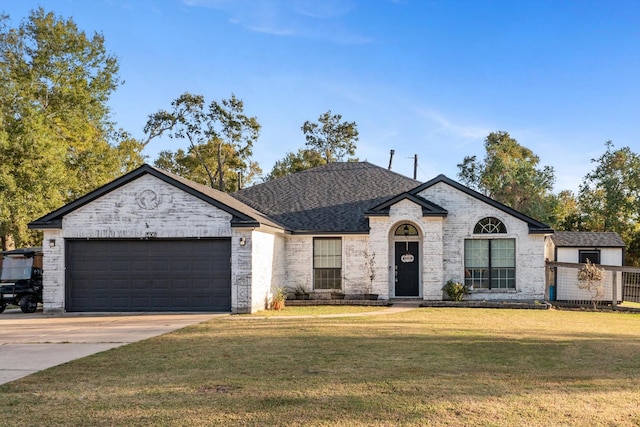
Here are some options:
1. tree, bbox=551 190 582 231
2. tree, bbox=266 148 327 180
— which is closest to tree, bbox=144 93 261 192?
tree, bbox=266 148 327 180

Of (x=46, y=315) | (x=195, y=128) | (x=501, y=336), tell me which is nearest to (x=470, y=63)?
(x=501, y=336)

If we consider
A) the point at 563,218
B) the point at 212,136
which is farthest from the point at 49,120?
the point at 563,218

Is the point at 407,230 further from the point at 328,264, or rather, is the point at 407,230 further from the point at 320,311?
the point at 320,311

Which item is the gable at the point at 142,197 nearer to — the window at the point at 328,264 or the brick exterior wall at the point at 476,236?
the window at the point at 328,264

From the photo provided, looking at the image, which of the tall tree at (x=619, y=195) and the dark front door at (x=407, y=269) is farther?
the tall tree at (x=619, y=195)

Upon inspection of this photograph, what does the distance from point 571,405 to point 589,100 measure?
23.6 metres

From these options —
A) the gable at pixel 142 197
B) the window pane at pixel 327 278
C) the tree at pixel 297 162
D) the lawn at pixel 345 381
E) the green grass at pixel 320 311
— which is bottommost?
the green grass at pixel 320 311

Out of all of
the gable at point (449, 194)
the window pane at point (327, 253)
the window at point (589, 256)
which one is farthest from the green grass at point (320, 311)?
the window at point (589, 256)

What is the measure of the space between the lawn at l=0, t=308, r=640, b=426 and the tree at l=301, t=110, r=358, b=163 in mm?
37454

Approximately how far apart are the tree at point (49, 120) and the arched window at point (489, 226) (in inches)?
884

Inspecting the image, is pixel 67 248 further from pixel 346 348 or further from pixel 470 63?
pixel 470 63

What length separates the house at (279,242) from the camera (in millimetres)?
18594

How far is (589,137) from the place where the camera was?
37719 millimetres

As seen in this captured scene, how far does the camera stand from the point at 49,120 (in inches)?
1342
